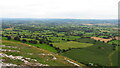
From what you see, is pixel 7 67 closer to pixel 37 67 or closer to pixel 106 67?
pixel 37 67

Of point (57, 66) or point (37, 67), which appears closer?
point (37, 67)

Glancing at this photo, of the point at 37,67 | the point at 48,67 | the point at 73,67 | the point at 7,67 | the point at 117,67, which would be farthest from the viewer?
the point at 117,67

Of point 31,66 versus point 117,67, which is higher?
point 31,66

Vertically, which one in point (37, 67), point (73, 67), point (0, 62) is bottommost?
point (73, 67)

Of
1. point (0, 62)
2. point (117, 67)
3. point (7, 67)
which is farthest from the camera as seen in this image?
point (117, 67)

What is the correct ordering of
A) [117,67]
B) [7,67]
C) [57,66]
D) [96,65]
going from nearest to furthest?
[7,67] → [57,66] → [117,67] → [96,65]

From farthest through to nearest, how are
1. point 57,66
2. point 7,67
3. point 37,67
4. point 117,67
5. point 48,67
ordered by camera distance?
point 117,67 → point 57,66 → point 48,67 → point 37,67 → point 7,67

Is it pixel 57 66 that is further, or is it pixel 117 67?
pixel 117 67

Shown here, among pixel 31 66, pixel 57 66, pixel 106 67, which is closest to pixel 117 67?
pixel 106 67

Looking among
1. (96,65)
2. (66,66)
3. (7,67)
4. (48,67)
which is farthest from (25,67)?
(96,65)

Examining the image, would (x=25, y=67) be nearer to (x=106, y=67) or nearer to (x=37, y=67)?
(x=37, y=67)
